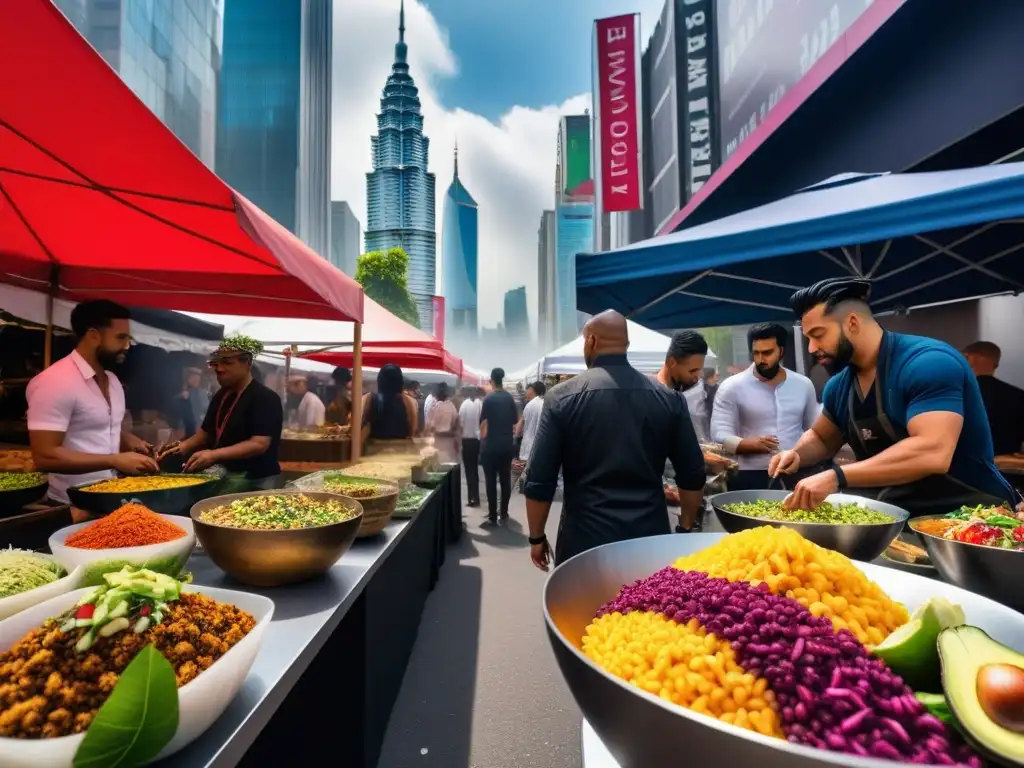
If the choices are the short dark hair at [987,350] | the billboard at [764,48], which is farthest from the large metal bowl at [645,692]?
the billboard at [764,48]

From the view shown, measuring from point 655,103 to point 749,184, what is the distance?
16775 millimetres

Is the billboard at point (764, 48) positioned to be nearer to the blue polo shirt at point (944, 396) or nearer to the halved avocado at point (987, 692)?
the blue polo shirt at point (944, 396)

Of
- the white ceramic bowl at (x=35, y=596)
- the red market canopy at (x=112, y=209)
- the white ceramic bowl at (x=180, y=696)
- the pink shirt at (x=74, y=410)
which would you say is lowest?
the white ceramic bowl at (x=180, y=696)

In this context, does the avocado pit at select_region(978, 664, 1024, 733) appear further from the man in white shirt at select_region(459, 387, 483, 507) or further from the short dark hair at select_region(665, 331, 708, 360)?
the man in white shirt at select_region(459, 387, 483, 507)

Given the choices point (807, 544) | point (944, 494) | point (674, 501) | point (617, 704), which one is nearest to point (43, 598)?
point (617, 704)

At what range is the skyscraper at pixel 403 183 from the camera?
202ft

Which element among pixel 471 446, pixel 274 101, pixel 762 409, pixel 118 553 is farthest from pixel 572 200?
pixel 118 553

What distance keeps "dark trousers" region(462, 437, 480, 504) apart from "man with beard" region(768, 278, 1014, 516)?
267 inches

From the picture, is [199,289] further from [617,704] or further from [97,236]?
[617,704]

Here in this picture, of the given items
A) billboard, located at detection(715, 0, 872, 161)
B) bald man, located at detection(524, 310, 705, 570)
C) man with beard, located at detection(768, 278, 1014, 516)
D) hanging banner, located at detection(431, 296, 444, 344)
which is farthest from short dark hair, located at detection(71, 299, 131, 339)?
hanging banner, located at detection(431, 296, 444, 344)

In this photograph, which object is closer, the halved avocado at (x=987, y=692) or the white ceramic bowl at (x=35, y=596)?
the halved avocado at (x=987, y=692)

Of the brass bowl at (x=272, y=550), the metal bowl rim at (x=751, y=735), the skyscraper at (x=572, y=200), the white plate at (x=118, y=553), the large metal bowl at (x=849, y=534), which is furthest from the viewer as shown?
the skyscraper at (x=572, y=200)

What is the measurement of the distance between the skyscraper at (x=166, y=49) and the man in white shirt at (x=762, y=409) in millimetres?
23939

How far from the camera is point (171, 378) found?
31.9 feet
